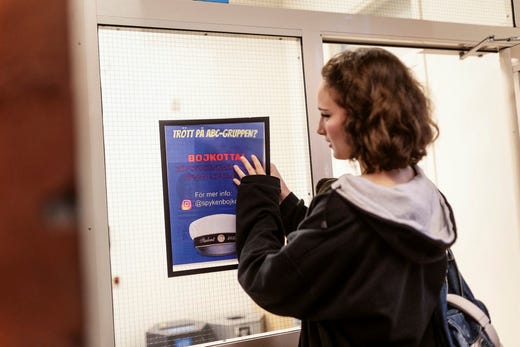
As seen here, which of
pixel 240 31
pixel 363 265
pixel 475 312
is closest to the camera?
pixel 363 265

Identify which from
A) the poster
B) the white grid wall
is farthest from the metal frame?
the poster

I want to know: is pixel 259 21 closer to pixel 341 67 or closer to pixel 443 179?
pixel 341 67

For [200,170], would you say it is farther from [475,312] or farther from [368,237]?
[475,312]

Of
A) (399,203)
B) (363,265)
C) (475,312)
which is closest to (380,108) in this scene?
(399,203)

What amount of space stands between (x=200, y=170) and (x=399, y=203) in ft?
1.77

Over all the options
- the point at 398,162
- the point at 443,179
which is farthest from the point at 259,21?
the point at 443,179

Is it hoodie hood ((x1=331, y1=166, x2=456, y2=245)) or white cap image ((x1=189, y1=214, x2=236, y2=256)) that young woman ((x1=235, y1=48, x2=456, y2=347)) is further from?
white cap image ((x1=189, y1=214, x2=236, y2=256))

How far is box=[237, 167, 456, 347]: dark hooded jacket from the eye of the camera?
0.72m

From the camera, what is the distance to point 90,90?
3.35ft

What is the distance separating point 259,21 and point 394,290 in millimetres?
809

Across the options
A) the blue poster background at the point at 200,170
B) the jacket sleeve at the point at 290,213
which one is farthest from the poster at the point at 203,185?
the jacket sleeve at the point at 290,213

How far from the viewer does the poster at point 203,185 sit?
107cm

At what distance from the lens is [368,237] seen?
72 cm

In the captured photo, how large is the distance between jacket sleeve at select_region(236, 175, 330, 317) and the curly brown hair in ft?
0.73
